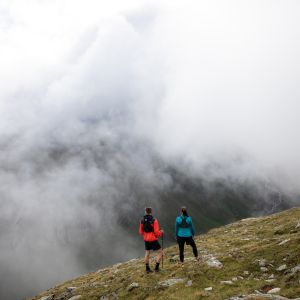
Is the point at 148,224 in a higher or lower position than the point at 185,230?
higher

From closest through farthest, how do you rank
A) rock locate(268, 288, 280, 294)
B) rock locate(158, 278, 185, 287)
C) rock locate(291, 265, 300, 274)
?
rock locate(268, 288, 280, 294), rock locate(291, 265, 300, 274), rock locate(158, 278, 185, 287)

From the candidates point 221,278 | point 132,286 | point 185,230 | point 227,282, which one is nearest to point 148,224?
point 185,230

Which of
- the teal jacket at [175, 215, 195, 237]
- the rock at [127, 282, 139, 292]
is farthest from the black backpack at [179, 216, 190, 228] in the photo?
the rock at [127, 282, 139, 292]

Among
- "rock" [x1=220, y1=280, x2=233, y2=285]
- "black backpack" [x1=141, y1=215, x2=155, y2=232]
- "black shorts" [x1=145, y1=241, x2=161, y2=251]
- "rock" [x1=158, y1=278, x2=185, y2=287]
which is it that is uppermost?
"black backpack" [x1=141, y1=215, x2=155, y2=232]

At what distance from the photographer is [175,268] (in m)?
26.9

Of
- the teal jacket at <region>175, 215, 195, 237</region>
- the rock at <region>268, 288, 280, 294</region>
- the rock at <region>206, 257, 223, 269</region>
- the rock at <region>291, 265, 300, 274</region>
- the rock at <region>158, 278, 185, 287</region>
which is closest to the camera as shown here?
the rock at <region>268, 288, 280, 294</region>

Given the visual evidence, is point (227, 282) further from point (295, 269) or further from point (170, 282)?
point (295, 269)

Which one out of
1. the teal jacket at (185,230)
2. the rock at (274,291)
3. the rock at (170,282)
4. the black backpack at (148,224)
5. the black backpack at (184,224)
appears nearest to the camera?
the rock at (274,291)

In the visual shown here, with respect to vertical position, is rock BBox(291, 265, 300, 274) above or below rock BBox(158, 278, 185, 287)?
below

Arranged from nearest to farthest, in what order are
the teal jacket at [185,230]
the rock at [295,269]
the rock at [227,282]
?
the rock at [295,269] → the rock at [227,282] → the teal jacket at [185,230]

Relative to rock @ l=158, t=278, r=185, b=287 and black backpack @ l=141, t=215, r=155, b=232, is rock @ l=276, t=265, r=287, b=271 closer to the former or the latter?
rock @ l=158, t=278, r=185, b=287

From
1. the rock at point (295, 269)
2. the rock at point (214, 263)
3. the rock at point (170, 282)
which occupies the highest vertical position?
the rock at point (214, 263)

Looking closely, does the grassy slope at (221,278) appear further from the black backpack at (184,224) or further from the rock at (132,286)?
the black backpack at (184,224)

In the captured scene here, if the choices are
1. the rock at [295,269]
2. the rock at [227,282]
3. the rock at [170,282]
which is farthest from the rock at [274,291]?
the rock at [170,282]
